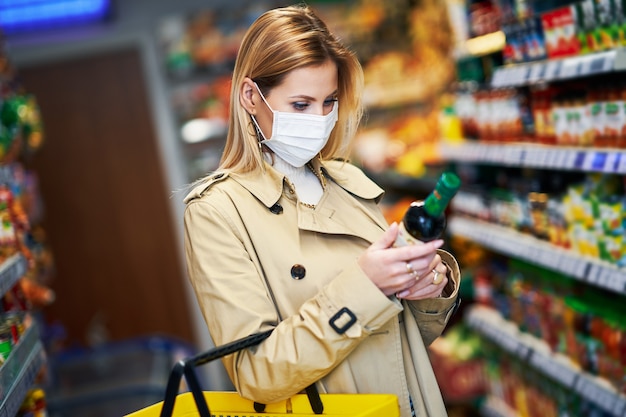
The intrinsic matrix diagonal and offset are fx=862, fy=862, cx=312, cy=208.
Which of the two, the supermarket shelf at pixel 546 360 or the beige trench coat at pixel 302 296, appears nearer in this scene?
the beige trench coat at pixel 302 296

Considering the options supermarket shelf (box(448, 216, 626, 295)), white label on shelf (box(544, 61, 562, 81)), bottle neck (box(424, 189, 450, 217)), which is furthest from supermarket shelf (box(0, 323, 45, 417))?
white label on shelf (box(544, 61, 562, 81))

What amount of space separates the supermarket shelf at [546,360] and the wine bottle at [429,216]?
165 centimetres

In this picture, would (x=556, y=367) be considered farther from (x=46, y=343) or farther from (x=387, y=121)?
(x=387, y=121)

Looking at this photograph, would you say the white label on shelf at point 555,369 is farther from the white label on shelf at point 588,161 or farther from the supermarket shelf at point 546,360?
the white label on shelf at point 588,161

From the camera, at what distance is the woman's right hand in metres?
1.88

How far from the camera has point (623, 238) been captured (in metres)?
3.23

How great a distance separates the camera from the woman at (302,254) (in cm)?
192

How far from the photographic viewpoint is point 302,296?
2090 millimetres

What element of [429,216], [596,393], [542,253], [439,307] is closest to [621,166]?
[542,253]

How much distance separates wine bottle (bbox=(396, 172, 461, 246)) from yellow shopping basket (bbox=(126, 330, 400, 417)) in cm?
36

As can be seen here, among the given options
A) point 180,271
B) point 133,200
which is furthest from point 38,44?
point 180,271

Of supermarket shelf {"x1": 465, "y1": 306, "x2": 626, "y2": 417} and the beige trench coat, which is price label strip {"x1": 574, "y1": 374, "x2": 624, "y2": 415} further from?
the beige trench coat

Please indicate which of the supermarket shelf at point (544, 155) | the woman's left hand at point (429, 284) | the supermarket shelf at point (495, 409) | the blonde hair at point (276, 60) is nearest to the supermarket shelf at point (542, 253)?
the supermarket shelf at point (544, 155)

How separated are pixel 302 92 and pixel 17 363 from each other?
1053mm
